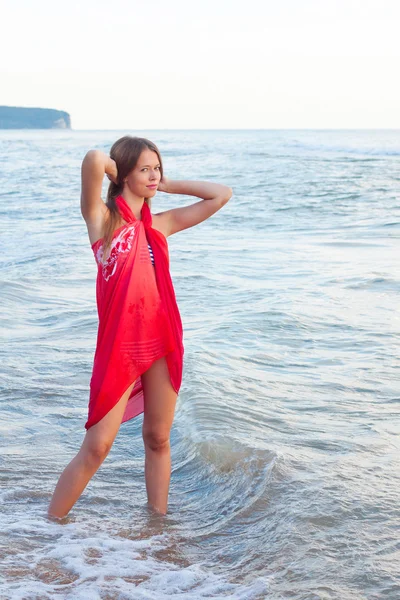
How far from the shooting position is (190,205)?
143 inches

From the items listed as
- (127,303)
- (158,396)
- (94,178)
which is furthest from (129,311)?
(94,178)

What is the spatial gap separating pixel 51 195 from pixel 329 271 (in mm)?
14178

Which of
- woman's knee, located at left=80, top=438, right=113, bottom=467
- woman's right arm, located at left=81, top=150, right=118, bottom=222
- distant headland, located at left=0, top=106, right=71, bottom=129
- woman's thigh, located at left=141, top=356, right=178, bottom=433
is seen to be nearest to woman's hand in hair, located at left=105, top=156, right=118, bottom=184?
woman's right arm, located at left=81, top=150, right=118, bottom=222

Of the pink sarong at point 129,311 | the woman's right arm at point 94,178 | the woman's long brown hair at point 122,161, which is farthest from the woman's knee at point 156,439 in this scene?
the woman's right arm at point 94,178

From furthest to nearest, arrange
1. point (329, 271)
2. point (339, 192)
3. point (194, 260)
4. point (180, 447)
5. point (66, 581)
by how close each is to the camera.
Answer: point (339, 192), point (194, 260), point (329, 271), point (180, 447), point (66, 581)

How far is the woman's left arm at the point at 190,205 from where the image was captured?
359 cm

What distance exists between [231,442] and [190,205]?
169 centimetres

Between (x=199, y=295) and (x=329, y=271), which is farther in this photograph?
(x=329, y=271)

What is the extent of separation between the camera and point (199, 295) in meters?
9.16

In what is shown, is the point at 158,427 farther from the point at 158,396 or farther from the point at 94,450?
the point at 94,450

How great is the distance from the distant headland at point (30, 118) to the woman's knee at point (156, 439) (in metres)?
191

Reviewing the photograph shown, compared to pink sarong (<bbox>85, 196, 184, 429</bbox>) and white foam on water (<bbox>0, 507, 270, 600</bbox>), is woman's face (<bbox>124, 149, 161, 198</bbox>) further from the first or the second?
white foam on water (<bbox>0, 507, 270, 600</bbox>)

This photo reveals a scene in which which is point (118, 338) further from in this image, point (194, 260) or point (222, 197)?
point (194, 260)

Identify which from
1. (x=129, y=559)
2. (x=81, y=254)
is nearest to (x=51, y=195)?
(x=81, y=254)
